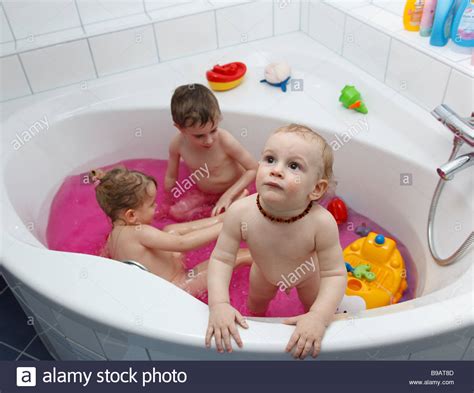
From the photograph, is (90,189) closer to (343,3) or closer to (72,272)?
(72,272)

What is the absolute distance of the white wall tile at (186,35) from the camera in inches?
64.4

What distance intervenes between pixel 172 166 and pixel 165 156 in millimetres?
192

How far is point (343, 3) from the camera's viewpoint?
62.8 inches

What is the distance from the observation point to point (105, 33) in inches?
61.3

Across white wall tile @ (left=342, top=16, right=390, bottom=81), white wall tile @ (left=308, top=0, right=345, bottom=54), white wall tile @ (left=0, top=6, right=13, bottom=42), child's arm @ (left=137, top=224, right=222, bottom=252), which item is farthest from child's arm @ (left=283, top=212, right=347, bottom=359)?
white wall tile @ (left=0, top=6, right=13, bottom=42)

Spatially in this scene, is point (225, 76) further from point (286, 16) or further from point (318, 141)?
point (318, 141)

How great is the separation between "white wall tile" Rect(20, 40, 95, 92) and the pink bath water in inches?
13.3

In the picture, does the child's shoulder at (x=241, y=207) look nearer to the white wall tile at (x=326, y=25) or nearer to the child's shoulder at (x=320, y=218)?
the child's shoulder at (x=320, y=218)

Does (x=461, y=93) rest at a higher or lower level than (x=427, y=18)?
lower

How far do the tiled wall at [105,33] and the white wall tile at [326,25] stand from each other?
102 millimetres

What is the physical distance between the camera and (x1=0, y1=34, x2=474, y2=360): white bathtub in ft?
2.87

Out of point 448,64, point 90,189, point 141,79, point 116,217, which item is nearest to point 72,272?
point 116,217

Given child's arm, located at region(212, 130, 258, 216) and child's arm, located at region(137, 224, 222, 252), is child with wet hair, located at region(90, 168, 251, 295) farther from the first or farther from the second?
child's arm, located at region(212, 130, 258, 216)

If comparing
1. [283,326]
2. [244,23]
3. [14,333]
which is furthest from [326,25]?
[14,333]
